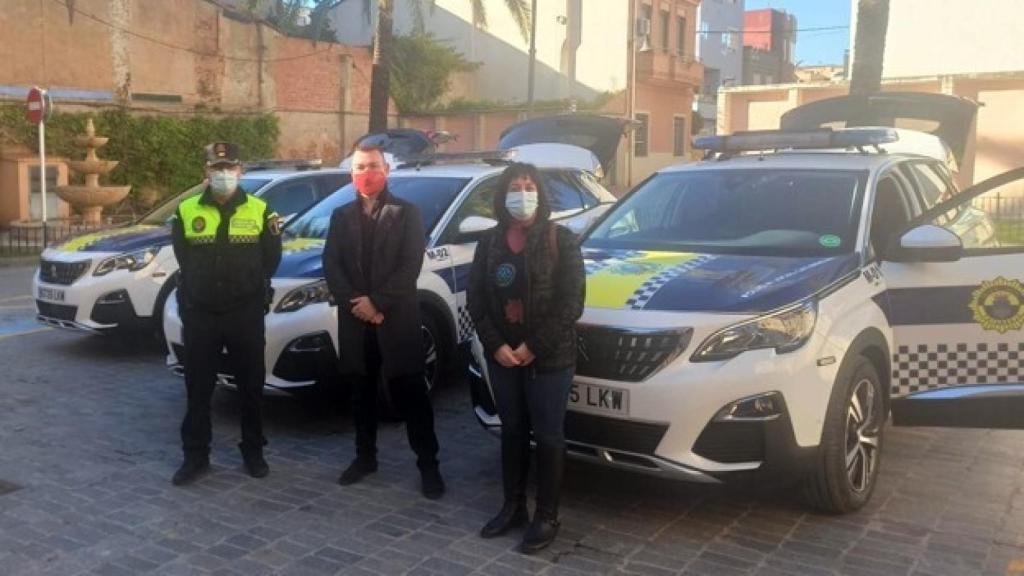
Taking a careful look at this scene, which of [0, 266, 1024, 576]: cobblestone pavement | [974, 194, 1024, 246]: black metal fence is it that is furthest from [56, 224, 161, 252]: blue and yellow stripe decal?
[974, 194, 1024, 246]: black metal fence

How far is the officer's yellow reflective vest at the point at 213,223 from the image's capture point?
5.16 m

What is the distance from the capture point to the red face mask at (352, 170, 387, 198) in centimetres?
503

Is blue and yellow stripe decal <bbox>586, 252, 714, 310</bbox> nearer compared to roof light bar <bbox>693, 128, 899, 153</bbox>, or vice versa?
blue and yellow stripe decal <bbox>586, 252, 714, 310</bbox>

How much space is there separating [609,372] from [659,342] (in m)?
0.26

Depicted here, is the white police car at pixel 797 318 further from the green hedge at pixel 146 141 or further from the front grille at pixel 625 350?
the green hedge at pixel 146 141

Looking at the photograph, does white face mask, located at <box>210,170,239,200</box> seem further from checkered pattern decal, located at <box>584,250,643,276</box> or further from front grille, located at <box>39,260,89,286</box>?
front grille, located at <box>39,260,89,286</box>

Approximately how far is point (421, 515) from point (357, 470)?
650 millimetres

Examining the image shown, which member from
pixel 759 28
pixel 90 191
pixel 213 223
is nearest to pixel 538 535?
pixel 213 223

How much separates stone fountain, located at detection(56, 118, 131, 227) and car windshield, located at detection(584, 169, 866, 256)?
58.7 feet

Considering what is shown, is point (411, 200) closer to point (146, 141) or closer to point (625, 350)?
point (625, 350)

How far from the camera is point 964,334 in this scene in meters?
4.91

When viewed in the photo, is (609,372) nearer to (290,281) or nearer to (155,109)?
(290,281)

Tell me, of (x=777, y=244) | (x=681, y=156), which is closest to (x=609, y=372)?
(x=777, y=244)

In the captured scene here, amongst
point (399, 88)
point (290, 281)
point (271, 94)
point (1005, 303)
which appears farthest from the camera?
point (399, 88)
